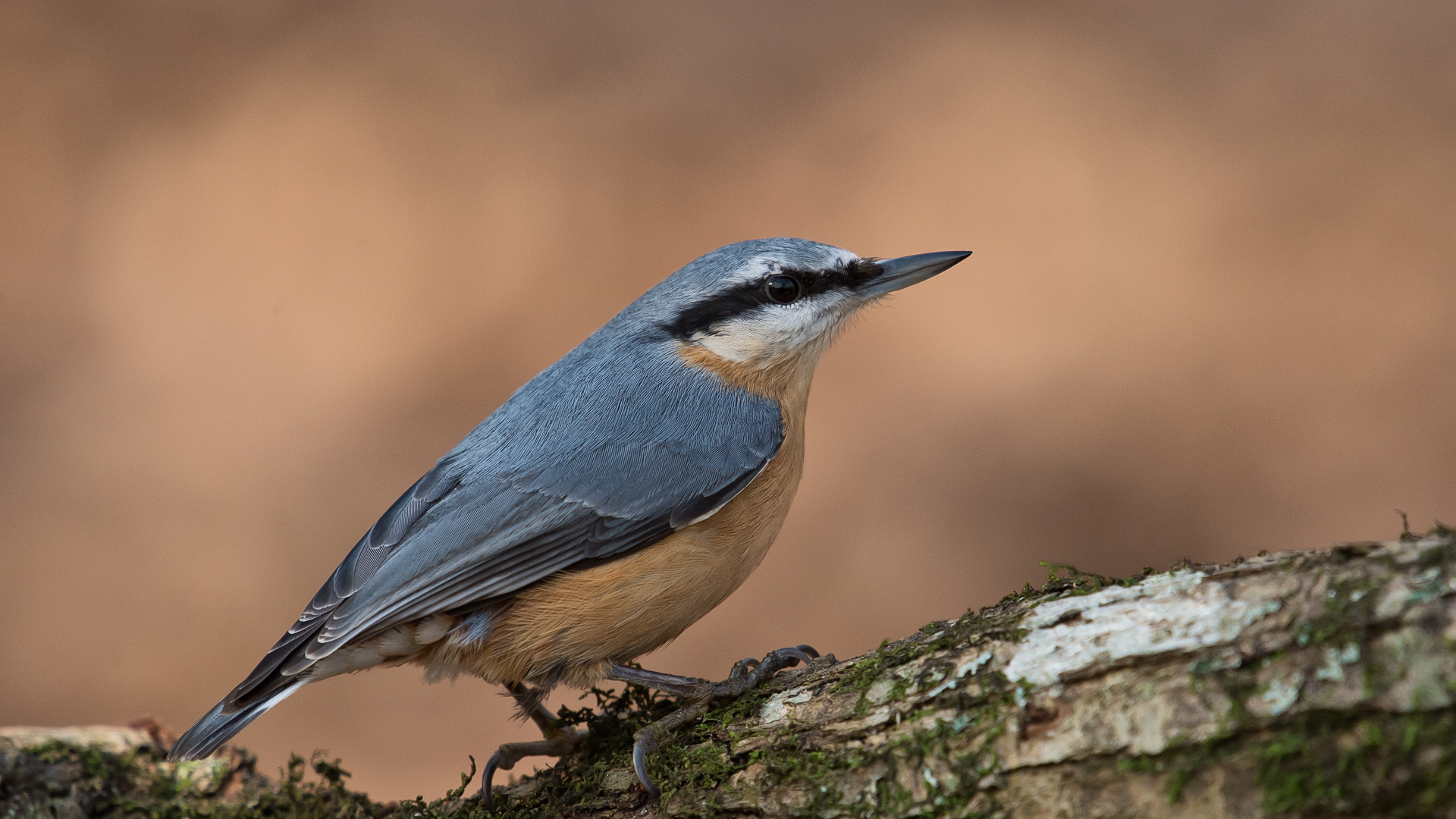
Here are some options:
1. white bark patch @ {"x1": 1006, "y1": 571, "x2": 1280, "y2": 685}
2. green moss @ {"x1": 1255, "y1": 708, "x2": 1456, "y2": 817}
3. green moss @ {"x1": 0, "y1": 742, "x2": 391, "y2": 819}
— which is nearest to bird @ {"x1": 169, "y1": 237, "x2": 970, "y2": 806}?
green moss @ {"x1": 0, "y1": 742, "x2": 391, "y2": 819}

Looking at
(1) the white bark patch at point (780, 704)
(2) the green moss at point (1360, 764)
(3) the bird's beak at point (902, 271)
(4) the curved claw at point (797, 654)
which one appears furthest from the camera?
(3) the bird's beak at point (902, 271)

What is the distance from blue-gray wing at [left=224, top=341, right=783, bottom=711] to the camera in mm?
2578

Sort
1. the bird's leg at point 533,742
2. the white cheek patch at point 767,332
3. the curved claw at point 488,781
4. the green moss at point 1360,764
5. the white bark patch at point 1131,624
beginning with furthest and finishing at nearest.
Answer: the white cheek patch at point 767,332 → the bird's leg at point 533,742 → the curved claw at point 488,781 → the white bark patch at point 1131,624 → the green moss at point 1360,764

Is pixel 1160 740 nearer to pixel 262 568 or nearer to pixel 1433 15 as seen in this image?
pixel 262 568

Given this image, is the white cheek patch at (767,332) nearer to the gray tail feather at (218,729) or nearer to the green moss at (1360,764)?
the gray tail feather at (218,729)

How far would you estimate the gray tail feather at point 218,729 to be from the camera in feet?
8.36

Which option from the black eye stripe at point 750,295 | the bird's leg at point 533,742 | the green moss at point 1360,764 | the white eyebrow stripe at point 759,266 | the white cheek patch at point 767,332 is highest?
the white eyebrow stripe at point 759,266

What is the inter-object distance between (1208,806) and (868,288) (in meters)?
1.97

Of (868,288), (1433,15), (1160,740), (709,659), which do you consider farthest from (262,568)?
(1433,15)

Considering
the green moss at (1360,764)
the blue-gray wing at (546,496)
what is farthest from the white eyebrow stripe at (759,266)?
the green moss at (1360,764)

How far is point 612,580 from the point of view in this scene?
2.57 metres

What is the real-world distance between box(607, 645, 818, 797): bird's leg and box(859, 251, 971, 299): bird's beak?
1190 millimetres

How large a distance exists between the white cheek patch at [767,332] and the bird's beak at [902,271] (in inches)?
7.2

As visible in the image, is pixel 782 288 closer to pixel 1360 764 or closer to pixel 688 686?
A: pixel 688 686
